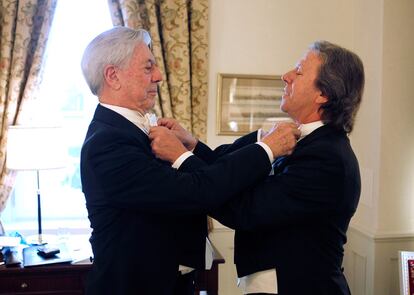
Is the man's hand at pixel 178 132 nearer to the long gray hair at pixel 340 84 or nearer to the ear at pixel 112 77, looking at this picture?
the ear at pixel 112 77

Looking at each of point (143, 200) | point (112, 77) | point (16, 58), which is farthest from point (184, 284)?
point (16, 58)

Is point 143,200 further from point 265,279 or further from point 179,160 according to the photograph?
point 265,279

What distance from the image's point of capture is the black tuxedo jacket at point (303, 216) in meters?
1.16

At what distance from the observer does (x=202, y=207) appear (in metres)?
1.09

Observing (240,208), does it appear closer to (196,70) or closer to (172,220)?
(172,220)

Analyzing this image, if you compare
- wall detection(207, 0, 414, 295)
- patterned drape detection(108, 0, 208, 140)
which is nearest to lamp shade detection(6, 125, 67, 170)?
patterned drape detection(108, 0, 208, 140)

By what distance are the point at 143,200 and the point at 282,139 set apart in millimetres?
421

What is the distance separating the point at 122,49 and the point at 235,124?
1.75 m

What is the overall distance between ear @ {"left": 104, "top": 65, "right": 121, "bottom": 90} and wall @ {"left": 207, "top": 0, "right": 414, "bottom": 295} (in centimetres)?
169

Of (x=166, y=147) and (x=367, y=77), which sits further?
(x=367, y=77)

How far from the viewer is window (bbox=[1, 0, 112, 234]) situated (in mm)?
2918

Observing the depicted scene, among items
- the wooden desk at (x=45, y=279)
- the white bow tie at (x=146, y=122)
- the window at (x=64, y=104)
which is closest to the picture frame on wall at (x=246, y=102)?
the window at (x=64, y=104)

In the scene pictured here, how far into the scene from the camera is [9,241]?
7.98 ft

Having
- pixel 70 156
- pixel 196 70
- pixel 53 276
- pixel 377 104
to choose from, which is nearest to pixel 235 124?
pixel 196 70
